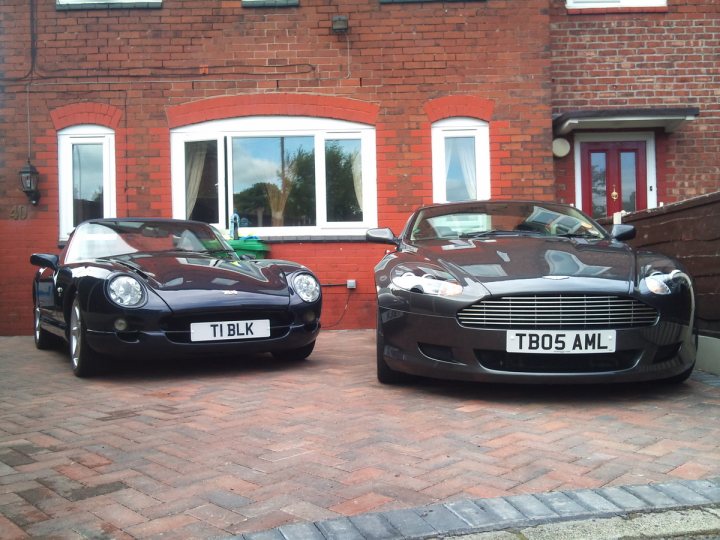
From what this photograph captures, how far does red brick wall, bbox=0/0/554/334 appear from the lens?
28.6ft

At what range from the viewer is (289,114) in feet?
28.9

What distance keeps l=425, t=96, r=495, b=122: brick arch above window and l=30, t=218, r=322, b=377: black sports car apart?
13.0 ft

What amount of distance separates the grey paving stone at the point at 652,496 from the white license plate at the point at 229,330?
9.79 ft

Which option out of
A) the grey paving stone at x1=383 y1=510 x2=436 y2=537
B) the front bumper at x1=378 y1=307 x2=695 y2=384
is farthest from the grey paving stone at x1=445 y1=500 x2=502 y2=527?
the front bumper at x1=378 y1=307 x2=695 y2=384

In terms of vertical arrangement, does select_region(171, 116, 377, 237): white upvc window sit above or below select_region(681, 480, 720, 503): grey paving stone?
above

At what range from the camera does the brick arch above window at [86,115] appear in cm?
873

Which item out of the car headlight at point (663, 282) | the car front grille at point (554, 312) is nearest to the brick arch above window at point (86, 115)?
the car front grille at point (554, 312)

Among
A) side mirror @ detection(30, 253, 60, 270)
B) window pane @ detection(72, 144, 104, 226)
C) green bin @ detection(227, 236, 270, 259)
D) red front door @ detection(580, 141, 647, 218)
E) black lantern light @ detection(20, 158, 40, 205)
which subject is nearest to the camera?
side mirror @ detection(30, 253, 60, 270)

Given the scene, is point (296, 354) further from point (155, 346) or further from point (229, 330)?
point (155, 346)

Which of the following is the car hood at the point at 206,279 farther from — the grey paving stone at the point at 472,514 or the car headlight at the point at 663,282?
the grey paving stone at the point at 472,514

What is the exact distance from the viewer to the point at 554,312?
12.4 feet

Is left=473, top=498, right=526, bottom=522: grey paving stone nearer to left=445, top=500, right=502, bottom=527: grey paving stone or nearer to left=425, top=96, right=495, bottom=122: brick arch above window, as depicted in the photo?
left=445, top=500, right=502, bottom=527: grey paving stone

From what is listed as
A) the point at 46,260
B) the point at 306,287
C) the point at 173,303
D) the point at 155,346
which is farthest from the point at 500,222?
the point at 46,260

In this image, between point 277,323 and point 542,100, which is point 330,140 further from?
point 277,323
